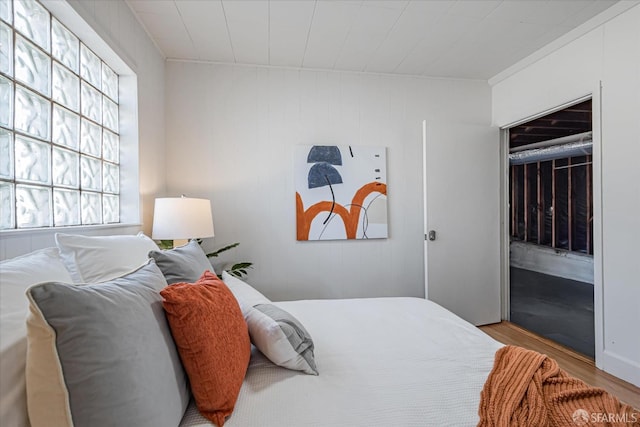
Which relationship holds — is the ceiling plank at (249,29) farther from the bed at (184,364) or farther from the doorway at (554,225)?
the doorway at (554,225)

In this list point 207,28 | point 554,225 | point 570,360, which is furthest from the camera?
point 554,225

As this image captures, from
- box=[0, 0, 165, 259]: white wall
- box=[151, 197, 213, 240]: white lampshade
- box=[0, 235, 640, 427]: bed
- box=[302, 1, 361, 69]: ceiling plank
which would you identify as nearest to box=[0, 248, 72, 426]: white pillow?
box=[0, 235, 640, 427]: bed

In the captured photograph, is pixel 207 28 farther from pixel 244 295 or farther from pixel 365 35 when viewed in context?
pixel 244 295

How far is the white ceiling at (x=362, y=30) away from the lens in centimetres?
210

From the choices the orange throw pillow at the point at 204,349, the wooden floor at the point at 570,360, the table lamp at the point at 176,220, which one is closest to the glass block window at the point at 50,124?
the table lamp at the point at 176,220

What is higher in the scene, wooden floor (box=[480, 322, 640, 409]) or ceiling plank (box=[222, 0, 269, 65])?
ceiling plank (box=[222, 0, 269, 65])

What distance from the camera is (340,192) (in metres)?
3.04

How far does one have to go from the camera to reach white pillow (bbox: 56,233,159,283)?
1.06 meters

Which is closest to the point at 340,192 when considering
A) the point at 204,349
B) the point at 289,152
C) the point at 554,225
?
the point at 289,152

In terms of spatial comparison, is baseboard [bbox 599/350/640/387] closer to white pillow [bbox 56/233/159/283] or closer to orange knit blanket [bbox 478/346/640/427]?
orange knit blanket [bbox 478/346/640/427]

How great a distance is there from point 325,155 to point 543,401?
8.10 feet

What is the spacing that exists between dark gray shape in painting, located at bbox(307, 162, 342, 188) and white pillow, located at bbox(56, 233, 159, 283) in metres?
Answer: 1.84

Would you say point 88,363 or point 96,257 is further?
point 96,257

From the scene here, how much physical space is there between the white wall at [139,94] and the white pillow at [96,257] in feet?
0.74
